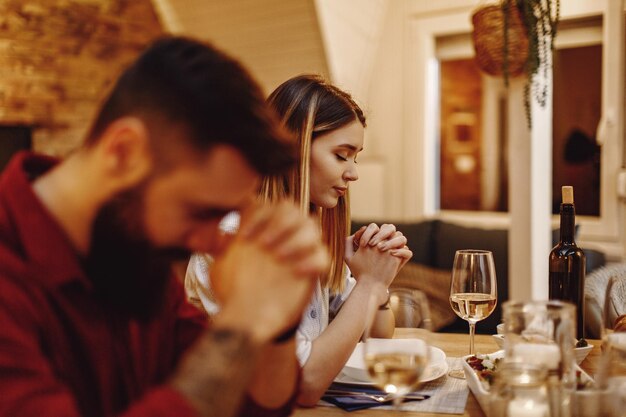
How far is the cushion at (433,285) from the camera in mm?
3217

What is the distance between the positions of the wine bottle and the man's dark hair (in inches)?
32.5

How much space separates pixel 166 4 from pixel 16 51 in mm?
990

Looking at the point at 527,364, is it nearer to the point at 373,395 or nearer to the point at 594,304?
the point at 373,395

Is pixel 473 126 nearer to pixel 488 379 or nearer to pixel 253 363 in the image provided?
pixel 488 379

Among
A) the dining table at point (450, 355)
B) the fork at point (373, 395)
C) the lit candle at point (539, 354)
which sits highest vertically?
the lit candle at point (539, 354)

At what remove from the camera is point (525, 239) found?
2.79 m

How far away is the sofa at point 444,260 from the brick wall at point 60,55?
197 centimetres

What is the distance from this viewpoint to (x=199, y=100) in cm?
73

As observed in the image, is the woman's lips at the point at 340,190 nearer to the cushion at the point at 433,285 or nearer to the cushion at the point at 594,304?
the cushion at the point at 594,304

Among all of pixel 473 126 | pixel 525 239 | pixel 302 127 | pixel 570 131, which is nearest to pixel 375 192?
pixel 473 126

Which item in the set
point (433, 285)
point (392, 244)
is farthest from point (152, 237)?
point (433, 285)

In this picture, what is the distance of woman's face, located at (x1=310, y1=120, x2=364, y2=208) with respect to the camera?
5.20 ft

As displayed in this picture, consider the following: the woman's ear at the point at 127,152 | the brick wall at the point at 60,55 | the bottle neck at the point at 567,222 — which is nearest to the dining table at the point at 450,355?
the bottle neck at the point at 567,222

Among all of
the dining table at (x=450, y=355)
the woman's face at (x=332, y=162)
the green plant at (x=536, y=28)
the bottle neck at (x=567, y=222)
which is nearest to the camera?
the dining table at (x=450, y=355)
